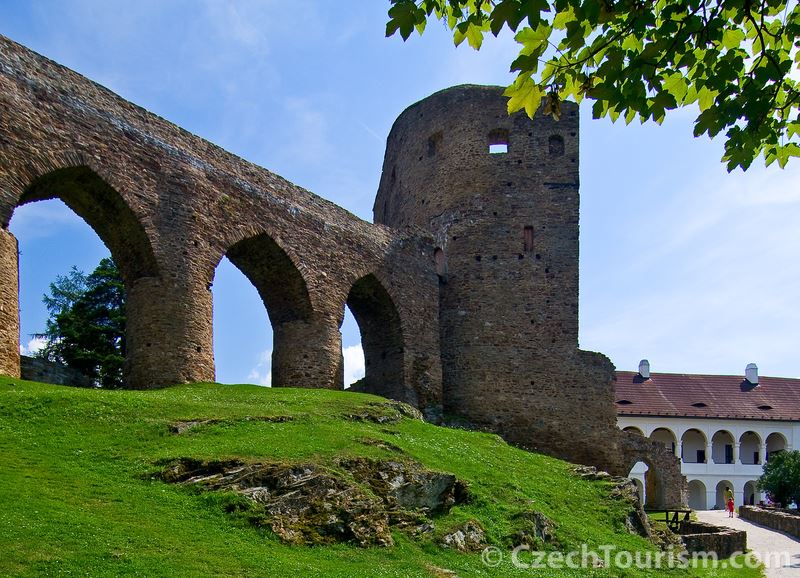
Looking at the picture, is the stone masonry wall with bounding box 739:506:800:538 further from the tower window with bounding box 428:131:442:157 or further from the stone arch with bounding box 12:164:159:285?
the stone arch with bounding box 12:164:159:285

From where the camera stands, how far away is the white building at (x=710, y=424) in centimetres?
4834

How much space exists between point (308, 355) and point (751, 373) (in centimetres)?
3948

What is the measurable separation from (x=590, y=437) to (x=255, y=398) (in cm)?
1392

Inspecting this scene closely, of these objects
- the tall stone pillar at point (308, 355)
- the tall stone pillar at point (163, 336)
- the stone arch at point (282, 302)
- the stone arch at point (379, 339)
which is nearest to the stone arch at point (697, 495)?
the stone arch at point (379, 339)

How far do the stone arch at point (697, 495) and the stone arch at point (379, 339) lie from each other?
31.1m

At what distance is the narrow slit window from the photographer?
92.0 ft

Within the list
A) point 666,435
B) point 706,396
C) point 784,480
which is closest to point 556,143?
point 784,480

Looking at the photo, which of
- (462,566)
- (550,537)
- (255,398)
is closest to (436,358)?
(255,398)

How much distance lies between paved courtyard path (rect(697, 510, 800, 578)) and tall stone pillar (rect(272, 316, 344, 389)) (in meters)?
12.0

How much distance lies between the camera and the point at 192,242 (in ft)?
65.7

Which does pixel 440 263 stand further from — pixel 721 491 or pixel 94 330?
pixel 721 491

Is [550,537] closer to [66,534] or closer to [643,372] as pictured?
[66,534]

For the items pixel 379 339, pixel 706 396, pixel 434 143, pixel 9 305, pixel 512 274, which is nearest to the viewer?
pixel 9 305

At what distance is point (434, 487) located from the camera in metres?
12.6
